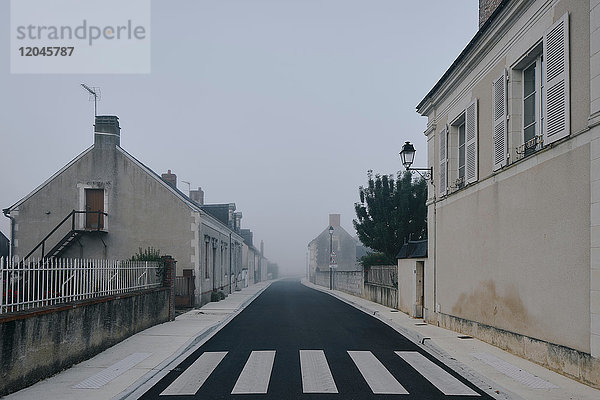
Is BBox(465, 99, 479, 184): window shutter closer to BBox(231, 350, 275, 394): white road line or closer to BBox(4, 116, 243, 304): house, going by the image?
BBox(231, 350, 275, 394): white road line

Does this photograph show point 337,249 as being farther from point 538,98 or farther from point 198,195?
point 538,98

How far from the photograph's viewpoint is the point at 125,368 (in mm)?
9836

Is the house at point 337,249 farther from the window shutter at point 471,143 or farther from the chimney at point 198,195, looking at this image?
the window shutter at point 471,143

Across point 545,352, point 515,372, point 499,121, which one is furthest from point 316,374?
point 499,121

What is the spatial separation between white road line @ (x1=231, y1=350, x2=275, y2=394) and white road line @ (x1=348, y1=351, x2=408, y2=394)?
1498 millimetres

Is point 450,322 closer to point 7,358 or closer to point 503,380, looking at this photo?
point 503,380

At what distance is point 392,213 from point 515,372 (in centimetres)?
2441

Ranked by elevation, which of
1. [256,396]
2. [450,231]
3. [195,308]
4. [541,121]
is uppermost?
[541,121]

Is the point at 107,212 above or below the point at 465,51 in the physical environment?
below

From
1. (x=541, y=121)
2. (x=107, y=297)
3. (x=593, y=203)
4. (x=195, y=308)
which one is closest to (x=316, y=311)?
(x=195, y=308)

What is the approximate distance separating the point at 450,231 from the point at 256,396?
32.3 feet

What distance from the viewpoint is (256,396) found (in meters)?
7.73

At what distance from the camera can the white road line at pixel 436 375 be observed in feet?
26.7

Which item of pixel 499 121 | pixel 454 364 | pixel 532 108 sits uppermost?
pixel 532 108
